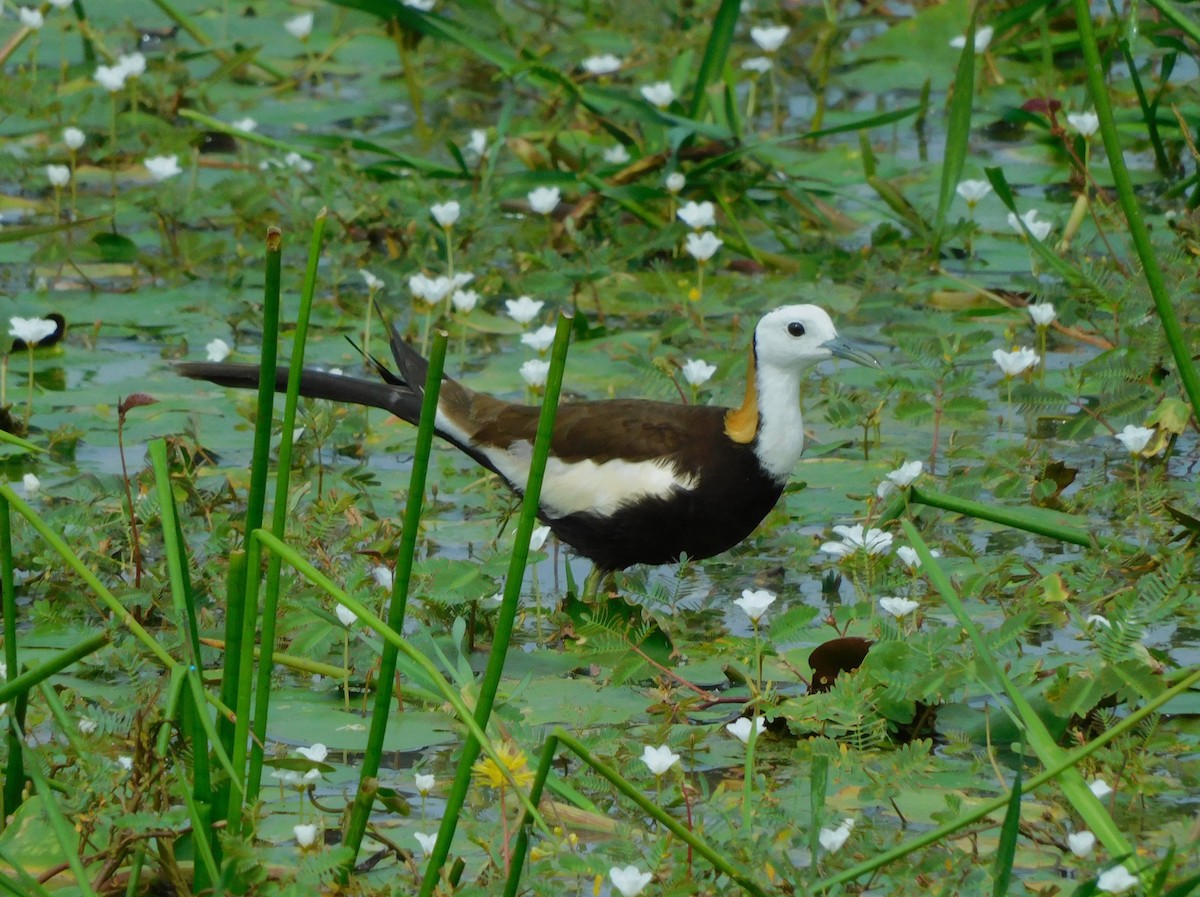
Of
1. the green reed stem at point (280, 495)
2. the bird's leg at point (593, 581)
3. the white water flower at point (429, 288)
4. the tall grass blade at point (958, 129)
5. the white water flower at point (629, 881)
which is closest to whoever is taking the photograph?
the green reed stem at point (280, 495)

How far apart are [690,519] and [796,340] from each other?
20.8 inches

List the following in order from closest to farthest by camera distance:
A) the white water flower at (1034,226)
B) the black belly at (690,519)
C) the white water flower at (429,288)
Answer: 1. the black belly at (690,519)
2. the white water flower at (429,288)
3. the white water flower at (1034,226)

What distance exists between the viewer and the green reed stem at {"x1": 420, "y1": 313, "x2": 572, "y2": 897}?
2.20 metres

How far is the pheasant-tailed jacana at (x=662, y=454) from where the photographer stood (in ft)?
14.4

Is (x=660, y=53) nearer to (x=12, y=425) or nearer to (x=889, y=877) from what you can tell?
(x=12, y=425)

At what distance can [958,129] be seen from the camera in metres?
5.65

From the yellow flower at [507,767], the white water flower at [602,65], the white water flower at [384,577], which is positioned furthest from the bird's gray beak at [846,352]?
the white water flower at [602,65]

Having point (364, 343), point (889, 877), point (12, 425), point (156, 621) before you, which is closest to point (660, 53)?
point (364, 343)

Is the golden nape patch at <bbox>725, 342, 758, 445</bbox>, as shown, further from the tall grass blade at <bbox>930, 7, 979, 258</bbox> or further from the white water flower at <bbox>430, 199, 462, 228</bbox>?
the white water flower at <bbox>430, 199, 462, 228</bbox>

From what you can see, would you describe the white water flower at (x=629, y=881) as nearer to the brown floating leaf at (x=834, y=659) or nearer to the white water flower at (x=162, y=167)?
the brown floating leaf at (x=834, y=659)

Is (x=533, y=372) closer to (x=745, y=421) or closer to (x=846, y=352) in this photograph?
(x=745, y=421)

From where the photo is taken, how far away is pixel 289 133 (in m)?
8.31

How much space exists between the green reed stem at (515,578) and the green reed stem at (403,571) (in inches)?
5.3

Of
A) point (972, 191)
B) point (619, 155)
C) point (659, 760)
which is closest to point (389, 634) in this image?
point (659, 760)
